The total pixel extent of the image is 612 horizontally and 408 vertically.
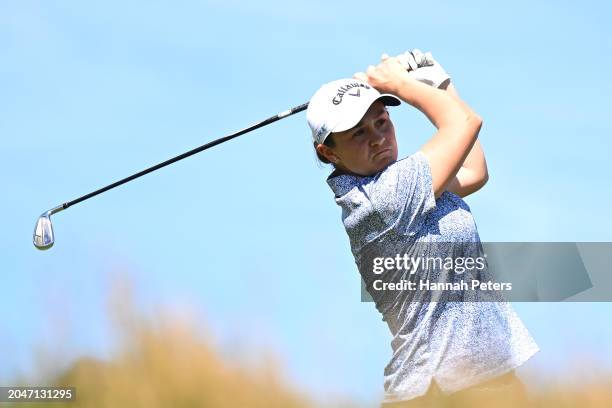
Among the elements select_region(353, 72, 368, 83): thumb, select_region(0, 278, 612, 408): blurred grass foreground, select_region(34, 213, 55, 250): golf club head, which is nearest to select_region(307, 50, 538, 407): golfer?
select_region(353, 72, 368, 83): thumb

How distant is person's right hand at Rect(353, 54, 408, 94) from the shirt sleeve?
386 millimetres

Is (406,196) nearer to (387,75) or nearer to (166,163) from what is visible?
(387,75)

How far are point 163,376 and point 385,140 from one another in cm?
127

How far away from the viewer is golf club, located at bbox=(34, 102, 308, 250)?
4.76 meters

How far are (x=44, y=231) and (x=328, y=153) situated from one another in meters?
3.34

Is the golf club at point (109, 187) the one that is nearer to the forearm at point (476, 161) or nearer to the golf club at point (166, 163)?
the golf club at point (166, 163)

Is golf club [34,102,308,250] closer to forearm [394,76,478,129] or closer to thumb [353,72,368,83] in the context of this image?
thumb [353,72,368,83]

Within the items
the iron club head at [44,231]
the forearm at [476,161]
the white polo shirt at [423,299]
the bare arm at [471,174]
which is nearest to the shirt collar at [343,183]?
the white polo shirt at [423,299]

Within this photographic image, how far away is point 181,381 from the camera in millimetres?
2184

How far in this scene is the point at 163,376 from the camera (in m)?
2.23

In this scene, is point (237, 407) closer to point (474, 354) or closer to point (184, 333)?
point (184, 333)

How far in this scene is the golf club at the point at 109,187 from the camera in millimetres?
4762

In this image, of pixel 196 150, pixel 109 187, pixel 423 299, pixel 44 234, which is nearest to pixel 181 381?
pixel 423 299

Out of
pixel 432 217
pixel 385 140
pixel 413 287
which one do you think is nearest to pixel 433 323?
pixel 413 287
